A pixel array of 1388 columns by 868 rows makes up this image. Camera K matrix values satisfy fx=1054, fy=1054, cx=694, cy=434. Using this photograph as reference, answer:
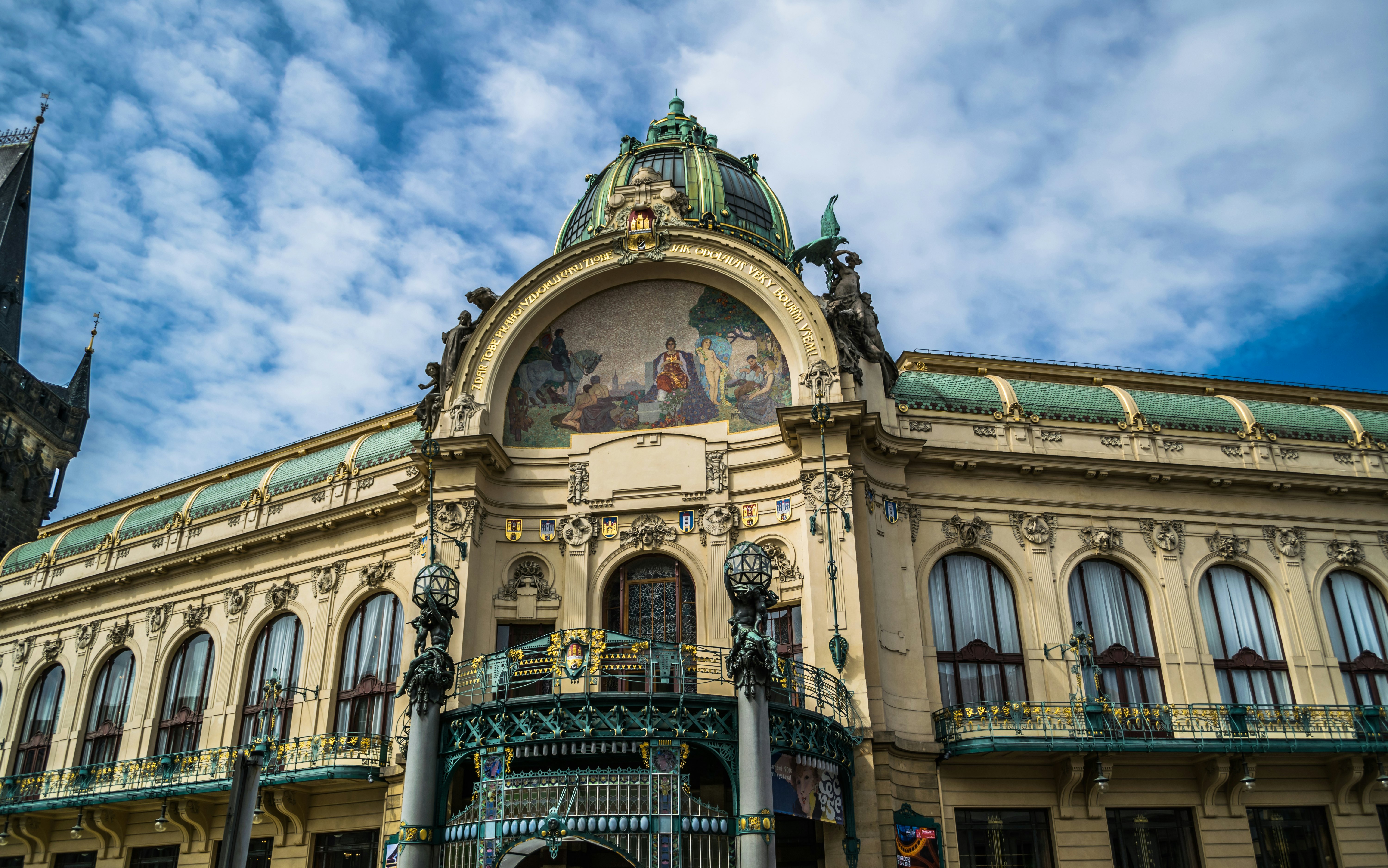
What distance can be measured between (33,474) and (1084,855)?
4335cm

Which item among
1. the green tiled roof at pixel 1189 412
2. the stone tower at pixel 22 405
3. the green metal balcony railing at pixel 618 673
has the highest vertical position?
the stone tower at pixel 22 405

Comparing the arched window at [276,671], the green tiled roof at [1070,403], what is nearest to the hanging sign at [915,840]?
the green tiled roof at [1070,403]

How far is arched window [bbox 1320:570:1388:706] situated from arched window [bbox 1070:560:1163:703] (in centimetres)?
483

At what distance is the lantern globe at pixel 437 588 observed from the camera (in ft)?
63.3

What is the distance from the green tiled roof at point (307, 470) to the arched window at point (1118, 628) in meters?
19.8

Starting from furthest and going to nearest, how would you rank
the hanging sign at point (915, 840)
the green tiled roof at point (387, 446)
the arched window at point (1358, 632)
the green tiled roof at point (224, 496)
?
the green tiled roof at point (224, 496), the green tiled roof at point (387, 446), the arched window at point (1358, 632), the hanging sign at point (915, 840)

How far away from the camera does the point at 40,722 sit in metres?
32.8

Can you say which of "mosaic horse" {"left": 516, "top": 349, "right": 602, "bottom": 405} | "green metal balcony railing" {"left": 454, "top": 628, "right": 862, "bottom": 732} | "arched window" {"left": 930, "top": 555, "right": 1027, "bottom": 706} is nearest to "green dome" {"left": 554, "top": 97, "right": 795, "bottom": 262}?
"mosaic horse" {"left": 516, "top": 349, "right": 602, "bottom": 405}

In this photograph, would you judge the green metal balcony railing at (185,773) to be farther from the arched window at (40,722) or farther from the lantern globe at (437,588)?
the lantern globe at (437,588)

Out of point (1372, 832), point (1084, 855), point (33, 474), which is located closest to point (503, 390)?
point (1084, 855)

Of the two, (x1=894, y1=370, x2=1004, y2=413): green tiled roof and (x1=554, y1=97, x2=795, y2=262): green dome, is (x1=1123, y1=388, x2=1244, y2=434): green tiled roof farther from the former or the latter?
(x1=554, y1=97, x2=795, y2=262): green dome

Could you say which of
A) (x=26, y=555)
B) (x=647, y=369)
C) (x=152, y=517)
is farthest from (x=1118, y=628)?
(x=26, y=555)

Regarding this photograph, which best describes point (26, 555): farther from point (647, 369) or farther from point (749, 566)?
point (749, 566)

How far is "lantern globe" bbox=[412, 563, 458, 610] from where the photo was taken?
63.3 feet
